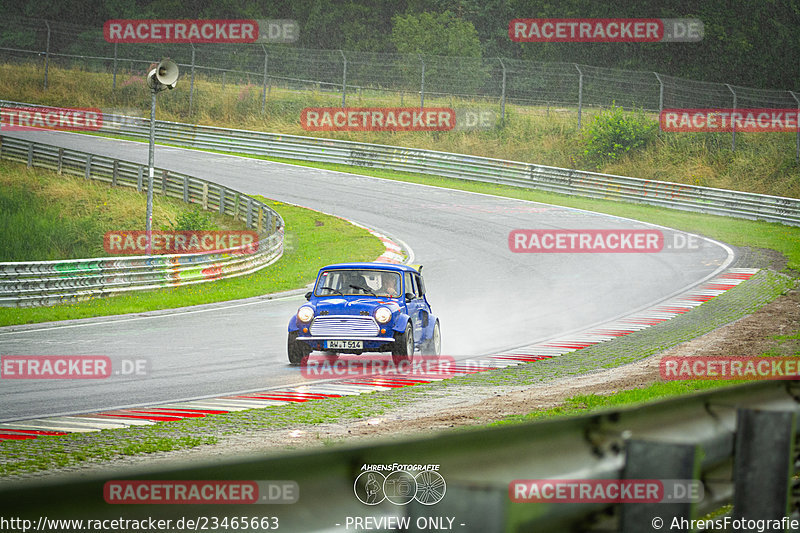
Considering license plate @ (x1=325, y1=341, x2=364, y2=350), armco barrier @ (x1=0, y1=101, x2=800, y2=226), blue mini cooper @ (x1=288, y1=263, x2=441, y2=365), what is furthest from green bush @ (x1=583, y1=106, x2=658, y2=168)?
license plate @ (x1=325, y1=341, x2=364, y2=350)

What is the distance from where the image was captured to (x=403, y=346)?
12953 millimetres

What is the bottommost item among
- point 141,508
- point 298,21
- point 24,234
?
point 24,234

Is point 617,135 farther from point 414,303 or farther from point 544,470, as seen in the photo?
point 544,470

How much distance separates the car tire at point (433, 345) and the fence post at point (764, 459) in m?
11.1

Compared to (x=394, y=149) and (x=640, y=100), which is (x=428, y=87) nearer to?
(x=394, y=149)

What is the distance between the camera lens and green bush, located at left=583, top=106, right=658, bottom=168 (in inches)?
1674

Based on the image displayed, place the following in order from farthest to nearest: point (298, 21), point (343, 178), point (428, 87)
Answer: point (298, 21)
point (428, 87)
point (343, 178)

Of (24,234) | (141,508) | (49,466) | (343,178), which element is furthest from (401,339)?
(343,178)

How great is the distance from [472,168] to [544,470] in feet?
129

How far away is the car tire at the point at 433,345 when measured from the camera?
14328 millimetres

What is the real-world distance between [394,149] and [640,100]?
11877mm

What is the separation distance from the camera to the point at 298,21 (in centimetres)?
7994

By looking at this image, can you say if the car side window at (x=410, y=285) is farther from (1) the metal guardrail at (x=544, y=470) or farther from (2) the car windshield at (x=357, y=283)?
(1) the metal guardrail at (x=544, y=470)

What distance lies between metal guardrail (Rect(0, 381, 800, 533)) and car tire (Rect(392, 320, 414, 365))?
9.35 metres
